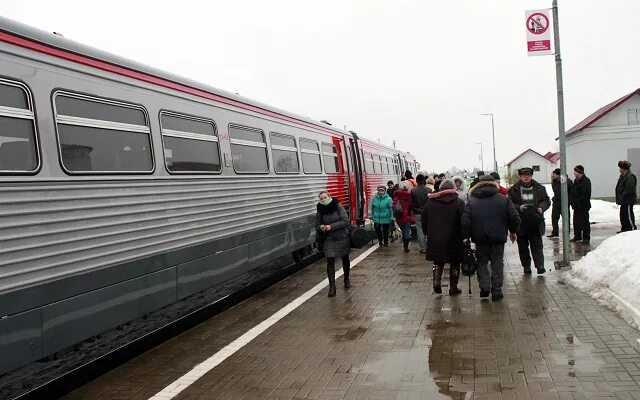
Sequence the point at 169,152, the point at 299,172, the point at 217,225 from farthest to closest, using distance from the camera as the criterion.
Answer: the point at 299,172, the point at 217,225, the point at 169,152

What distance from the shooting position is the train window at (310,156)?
13641 mm

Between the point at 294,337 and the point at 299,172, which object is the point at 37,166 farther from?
the point at 299,172

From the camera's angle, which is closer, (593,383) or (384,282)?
(593,383)

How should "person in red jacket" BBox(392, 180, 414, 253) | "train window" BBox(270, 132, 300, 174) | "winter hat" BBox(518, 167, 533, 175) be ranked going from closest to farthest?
"winter hat" BBox(518, 167, 533, 175) → "train window" BBox(270, 132, 300, 174) → "person in red jacket" BBox(392, 180, 414, 253)

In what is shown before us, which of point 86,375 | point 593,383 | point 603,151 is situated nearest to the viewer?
point 593,383

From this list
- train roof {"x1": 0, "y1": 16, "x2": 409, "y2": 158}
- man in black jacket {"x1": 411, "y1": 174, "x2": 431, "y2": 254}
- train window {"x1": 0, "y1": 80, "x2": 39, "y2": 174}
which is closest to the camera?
train window {"x1": 0, "y1": 80, "x2": 39, "y2": 174}

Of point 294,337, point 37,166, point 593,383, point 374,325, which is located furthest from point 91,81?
point 593,383

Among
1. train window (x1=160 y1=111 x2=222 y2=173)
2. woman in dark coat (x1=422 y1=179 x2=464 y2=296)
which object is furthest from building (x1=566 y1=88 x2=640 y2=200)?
train window (x1=160 y1=111 x2=222 y2=173)

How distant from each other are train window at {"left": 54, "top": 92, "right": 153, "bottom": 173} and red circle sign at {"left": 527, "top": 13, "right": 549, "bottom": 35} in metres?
7.35

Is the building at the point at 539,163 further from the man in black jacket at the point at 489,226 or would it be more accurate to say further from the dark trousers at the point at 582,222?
the man in black jacket at the point at 489,226

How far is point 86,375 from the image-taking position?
6074 millimetres

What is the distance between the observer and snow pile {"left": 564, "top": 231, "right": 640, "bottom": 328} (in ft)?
24.4

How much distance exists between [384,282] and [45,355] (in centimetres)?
638

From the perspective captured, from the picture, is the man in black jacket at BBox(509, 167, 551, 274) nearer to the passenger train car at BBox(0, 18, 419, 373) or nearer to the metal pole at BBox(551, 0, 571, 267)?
the metal pole at BBox(551, 0, 571, 267)
